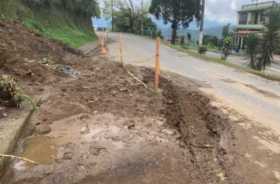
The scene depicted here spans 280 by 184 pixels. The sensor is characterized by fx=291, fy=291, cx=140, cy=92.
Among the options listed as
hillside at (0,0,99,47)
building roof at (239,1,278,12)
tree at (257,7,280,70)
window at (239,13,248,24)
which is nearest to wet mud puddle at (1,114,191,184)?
hillside at (0,0,99,47)

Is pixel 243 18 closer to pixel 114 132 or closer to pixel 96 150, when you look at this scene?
pixel 114 132

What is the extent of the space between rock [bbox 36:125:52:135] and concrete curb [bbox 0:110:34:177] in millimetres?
199

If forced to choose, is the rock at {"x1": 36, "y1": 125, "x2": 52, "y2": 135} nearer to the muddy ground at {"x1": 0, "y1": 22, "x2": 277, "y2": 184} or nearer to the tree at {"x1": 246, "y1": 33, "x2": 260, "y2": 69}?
the muddy ground at {"x1": 0, "y1": 22, "x2": 277, "y2": 184}

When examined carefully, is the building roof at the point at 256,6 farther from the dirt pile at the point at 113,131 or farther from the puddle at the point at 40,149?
the puddle at the point at 40,149

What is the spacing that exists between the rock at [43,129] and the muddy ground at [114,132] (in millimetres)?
14

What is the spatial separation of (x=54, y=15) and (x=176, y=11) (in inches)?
775

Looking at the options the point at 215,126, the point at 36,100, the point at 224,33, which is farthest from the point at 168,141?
the point at 224,33

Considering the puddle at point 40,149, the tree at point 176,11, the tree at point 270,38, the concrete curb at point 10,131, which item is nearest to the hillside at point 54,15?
the concrete curb at point 10,131

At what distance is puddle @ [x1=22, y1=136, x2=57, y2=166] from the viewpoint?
3.43 meters

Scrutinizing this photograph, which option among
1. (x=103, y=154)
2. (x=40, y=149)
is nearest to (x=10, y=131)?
(x=40, y=149)

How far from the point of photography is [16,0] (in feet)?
41.4

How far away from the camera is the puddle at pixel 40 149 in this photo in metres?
3.43

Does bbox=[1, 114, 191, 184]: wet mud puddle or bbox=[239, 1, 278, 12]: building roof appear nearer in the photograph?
bbox=[1, 114, 191, 184]: wet mud puddle

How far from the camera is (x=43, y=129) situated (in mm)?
4207
